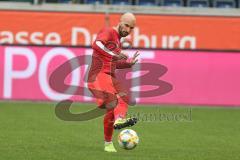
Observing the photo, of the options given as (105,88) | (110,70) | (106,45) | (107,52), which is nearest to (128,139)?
(105,88)

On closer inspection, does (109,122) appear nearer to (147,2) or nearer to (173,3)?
(147,2)

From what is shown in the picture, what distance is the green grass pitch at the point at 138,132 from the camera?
427 inches

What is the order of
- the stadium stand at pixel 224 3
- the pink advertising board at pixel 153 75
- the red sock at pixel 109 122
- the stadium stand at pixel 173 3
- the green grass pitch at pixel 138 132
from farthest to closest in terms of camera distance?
1. the stadium stand at pixel 224 3
2. the stadium stand at pixel 173 3
3. the pink advertising board at pixel 153 75
4. the red sock at pixel 109 122
5. the green grass pitch at pixel 138 132

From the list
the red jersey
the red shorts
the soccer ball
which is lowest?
the soccer ball

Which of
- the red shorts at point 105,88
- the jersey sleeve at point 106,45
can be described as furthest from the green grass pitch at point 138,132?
the jersey sleeve at point 106,45

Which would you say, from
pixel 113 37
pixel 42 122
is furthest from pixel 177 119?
pixel 113 37

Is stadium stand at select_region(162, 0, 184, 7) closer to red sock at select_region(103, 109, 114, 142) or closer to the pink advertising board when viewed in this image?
the pink advertising board

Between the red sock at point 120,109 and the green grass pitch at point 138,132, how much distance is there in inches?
23.2

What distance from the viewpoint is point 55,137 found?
12938 millimetres

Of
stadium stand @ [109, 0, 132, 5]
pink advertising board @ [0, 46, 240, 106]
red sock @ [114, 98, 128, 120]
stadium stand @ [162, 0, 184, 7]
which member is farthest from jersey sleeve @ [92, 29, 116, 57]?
stadium stand @ [162, 0, 184, 7]

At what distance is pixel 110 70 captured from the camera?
37.2ft

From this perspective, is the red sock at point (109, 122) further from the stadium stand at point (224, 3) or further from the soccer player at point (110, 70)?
the stadium stand at point (224, 3)

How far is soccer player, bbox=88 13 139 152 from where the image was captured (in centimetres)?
1098

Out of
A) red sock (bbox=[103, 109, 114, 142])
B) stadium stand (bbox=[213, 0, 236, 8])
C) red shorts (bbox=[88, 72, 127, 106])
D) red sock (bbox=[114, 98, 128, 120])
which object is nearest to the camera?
red sock (bbox=[114, 98, 128, 120])
